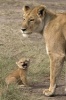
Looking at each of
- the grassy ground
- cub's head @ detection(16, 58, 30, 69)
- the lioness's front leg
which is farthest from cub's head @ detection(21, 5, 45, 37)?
the grassy ground

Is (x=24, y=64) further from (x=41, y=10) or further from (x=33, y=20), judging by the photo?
(x=41, y=10)

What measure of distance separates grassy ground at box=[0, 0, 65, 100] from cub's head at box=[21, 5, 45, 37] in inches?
37.8

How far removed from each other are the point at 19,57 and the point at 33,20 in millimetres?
2434

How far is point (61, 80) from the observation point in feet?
26.6

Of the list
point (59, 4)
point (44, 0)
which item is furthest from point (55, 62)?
point (44, 0)

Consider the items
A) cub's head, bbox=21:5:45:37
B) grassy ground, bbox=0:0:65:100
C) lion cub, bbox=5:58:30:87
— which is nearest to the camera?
grassy ground, bbox=0:0:65:100

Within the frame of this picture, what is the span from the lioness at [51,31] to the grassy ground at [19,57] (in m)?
0.47

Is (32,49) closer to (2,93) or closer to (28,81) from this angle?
(28,81)

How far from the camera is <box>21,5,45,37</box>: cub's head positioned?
721cm

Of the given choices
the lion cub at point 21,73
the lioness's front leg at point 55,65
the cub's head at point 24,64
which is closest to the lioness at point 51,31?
the lioness's front leg at point 55,65

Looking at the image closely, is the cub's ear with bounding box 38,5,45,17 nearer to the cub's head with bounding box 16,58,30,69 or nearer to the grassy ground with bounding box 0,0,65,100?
the cub's head with bounding box 16,58,30,69

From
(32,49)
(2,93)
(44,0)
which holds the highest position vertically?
(2,93)

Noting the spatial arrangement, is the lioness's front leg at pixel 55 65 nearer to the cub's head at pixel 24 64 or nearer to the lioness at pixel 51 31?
the lioness at pixel 51 31

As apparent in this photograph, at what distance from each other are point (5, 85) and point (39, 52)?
284 cm
